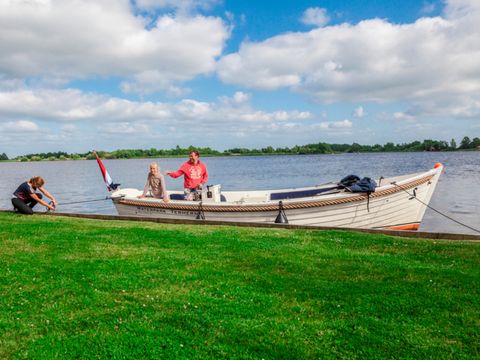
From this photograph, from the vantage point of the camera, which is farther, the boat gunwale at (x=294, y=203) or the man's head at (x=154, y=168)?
the man's head at (x=154, y=168)

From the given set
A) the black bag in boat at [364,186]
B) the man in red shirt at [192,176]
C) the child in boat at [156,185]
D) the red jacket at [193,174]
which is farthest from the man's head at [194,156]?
the black bag in boat at [364,186]

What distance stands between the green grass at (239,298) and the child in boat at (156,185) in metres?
5.09

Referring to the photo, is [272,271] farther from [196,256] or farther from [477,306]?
[477,306]

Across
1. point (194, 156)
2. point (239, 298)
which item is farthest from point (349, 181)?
point (239, 298)

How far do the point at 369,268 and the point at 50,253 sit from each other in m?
5.43

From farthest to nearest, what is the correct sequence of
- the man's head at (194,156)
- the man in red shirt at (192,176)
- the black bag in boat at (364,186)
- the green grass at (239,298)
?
the man in red shirt at (192,176) → the man's head at (194,156) → the black bag in boat at (364,186) → the green grass at (239,298)

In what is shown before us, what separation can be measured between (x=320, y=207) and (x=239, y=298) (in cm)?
726

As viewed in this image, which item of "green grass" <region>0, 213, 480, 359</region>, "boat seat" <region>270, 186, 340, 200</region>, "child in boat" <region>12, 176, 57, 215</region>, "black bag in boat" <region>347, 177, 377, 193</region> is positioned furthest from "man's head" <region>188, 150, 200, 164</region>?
"green grass" <region>0, 213, 480, 359</region>

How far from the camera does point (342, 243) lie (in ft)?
26.2

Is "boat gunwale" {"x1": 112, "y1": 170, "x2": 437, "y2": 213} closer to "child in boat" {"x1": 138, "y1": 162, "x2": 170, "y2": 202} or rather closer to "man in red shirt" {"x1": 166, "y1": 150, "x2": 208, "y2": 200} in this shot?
"child in boat" {"x1": 138, "y1": 162, "x2": 170, "y2": 202}

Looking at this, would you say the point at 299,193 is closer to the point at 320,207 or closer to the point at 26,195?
the point at 320,207

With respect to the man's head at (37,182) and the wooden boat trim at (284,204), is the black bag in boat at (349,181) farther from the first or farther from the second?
the man's head at (37,182)

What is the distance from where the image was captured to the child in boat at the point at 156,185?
13112 millimetres

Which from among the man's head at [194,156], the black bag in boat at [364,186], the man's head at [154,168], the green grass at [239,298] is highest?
the man's head at [194,156]
